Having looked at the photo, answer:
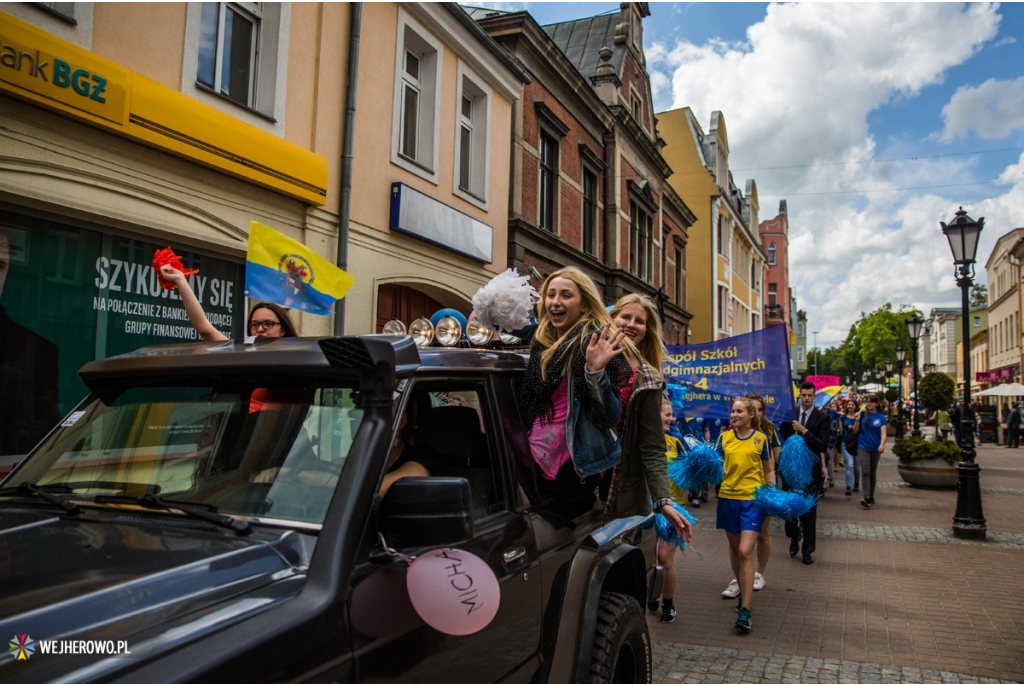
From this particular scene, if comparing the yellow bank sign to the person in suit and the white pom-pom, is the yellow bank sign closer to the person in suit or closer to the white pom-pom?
the white pom-pom

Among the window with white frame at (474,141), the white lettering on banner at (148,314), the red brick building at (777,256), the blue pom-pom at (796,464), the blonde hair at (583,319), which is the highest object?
the red brick building at (777,256)

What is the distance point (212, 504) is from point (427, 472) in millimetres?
769

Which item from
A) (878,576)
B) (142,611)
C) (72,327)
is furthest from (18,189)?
(878,576)

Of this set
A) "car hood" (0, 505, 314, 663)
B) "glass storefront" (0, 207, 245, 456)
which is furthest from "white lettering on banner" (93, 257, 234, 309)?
"car hood" (0, 505, 314, 663)

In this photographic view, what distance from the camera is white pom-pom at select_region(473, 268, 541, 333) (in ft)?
13.7

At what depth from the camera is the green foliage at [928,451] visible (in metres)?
14.0

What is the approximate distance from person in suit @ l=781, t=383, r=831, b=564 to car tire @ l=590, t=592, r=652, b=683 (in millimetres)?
4719

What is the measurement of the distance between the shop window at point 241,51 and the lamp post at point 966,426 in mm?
9648

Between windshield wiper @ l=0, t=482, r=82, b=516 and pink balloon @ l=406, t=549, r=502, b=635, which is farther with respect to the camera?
windshield wiper @ l=0, t=482, r=82, b=516

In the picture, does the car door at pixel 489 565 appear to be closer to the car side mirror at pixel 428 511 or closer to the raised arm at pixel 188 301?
the car side mirror at pixel 428 511

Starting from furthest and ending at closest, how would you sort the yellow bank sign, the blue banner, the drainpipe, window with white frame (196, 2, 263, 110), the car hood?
the blue banner → the drainpipe → window with white frame (196, 2, 263, 110) → the yellow bank sign → the car hood

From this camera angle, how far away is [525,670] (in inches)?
97.7

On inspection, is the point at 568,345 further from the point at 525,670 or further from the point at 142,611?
the point at 142,611

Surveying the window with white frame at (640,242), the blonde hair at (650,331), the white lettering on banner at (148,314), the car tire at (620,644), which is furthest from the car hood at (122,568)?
the window with white frame at (640,242)
